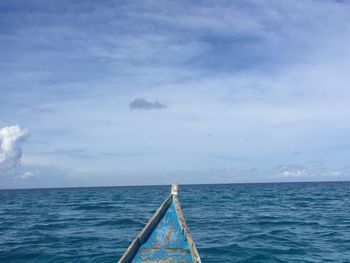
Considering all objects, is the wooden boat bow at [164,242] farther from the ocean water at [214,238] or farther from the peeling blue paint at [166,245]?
the ocean water at [214,238]

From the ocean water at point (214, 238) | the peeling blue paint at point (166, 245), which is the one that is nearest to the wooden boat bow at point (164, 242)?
the peeling blue paint at point (166, 245)

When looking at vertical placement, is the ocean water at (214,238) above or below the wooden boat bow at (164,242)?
below

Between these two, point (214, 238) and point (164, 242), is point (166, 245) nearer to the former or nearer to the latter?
point (164, 242)

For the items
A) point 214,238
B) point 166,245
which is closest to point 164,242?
point 166,245

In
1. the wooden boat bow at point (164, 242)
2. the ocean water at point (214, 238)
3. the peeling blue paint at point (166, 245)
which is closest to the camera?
the wooden boat bow at point (164, 242)

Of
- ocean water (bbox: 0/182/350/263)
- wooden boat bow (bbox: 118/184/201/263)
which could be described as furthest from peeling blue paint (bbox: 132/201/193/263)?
ocean water (bbox: 0/182/350/263)

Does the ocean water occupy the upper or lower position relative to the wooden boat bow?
lower

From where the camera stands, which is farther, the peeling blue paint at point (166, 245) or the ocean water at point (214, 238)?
the ocean water at point (214, 238)

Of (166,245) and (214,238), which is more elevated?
(166,245)

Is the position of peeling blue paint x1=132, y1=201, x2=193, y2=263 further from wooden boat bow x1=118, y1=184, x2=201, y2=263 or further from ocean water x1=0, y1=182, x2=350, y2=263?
ocean water x1=0, y1=182, x2=350, y2=263

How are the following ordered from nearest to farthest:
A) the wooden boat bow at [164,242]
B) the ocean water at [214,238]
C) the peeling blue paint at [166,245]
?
the wooden boat bow at [164,242] < the peeling blue paint at [166,245] < the ocean water at [214,238]

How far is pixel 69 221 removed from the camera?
26297mm

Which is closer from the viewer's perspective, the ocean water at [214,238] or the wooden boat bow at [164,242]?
the wooden boat bow at [164,242]

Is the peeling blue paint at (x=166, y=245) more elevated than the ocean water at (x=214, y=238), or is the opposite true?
the peeling blue paint at (x=166, y=245)
